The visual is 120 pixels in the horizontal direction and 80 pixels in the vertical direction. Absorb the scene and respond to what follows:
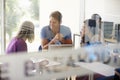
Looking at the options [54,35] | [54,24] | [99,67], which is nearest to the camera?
[99,67]

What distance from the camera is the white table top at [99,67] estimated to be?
0.92 meters

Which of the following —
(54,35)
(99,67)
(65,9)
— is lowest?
(99,67)

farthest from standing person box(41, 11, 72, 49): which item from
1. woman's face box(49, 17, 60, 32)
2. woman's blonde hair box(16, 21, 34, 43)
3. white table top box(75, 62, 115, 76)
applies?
white table top box(75, 62, 115, 76)

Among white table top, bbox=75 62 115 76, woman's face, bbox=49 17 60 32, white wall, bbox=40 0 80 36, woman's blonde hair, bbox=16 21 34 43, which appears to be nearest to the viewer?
white table top, bbox=75 62 115 76

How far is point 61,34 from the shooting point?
159cm

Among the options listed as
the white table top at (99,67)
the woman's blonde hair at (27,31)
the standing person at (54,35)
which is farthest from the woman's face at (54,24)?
the white table top at (99,67)

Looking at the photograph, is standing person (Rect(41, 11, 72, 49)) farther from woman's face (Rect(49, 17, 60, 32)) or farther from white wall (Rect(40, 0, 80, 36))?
white wall (Rect(40, 0, 80, 36))

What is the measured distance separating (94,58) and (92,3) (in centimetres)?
206

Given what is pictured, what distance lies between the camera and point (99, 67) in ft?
3.27

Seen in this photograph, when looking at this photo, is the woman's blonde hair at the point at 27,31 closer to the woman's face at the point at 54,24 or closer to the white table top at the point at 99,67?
the woman's face at the point at 54,24

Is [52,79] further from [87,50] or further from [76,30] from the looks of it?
[76,30]

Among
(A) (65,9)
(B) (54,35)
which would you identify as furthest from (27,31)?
(A) (65,9)

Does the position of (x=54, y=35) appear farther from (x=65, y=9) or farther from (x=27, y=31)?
(x=65, y=9)

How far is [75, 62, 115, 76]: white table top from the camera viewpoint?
0.92 m
